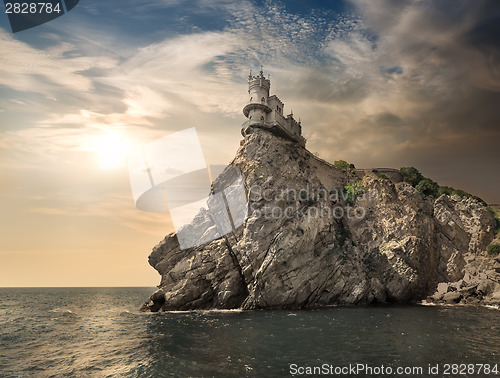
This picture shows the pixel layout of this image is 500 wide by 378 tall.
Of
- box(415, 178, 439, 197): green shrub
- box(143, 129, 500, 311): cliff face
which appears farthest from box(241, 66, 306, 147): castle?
box(415, 178, 439, 197): green shrub

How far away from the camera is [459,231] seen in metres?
53.9

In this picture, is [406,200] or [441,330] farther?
[406,200]

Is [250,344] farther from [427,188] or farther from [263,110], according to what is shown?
[427,188]

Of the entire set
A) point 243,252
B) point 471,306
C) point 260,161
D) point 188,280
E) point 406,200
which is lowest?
point 471,306

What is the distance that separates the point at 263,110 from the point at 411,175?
1557 inches

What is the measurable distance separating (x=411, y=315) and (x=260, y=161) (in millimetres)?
33779

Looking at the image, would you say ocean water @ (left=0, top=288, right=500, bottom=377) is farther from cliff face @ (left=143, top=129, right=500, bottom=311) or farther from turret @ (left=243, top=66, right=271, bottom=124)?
turret @ (left=243, top=66, right=271, bottom=124)

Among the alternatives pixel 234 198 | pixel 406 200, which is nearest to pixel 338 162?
pixel 406 200

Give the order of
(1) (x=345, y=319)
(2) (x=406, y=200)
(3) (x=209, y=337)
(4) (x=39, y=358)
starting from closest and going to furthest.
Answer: (4) (x=39, y=358)
(3) (x=209, y=337)
(1) (x=345, y=319)
(2) (x=406, y=200)

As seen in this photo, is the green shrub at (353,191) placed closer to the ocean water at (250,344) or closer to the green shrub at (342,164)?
the green shrub at (342,164)

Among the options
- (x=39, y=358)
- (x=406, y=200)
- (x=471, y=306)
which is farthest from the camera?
(x=406, y=200)

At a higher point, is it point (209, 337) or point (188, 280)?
point (188, 280)

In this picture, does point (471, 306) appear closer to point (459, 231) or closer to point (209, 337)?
point (459, 231)

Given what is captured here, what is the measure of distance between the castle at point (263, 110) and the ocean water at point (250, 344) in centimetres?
3634
